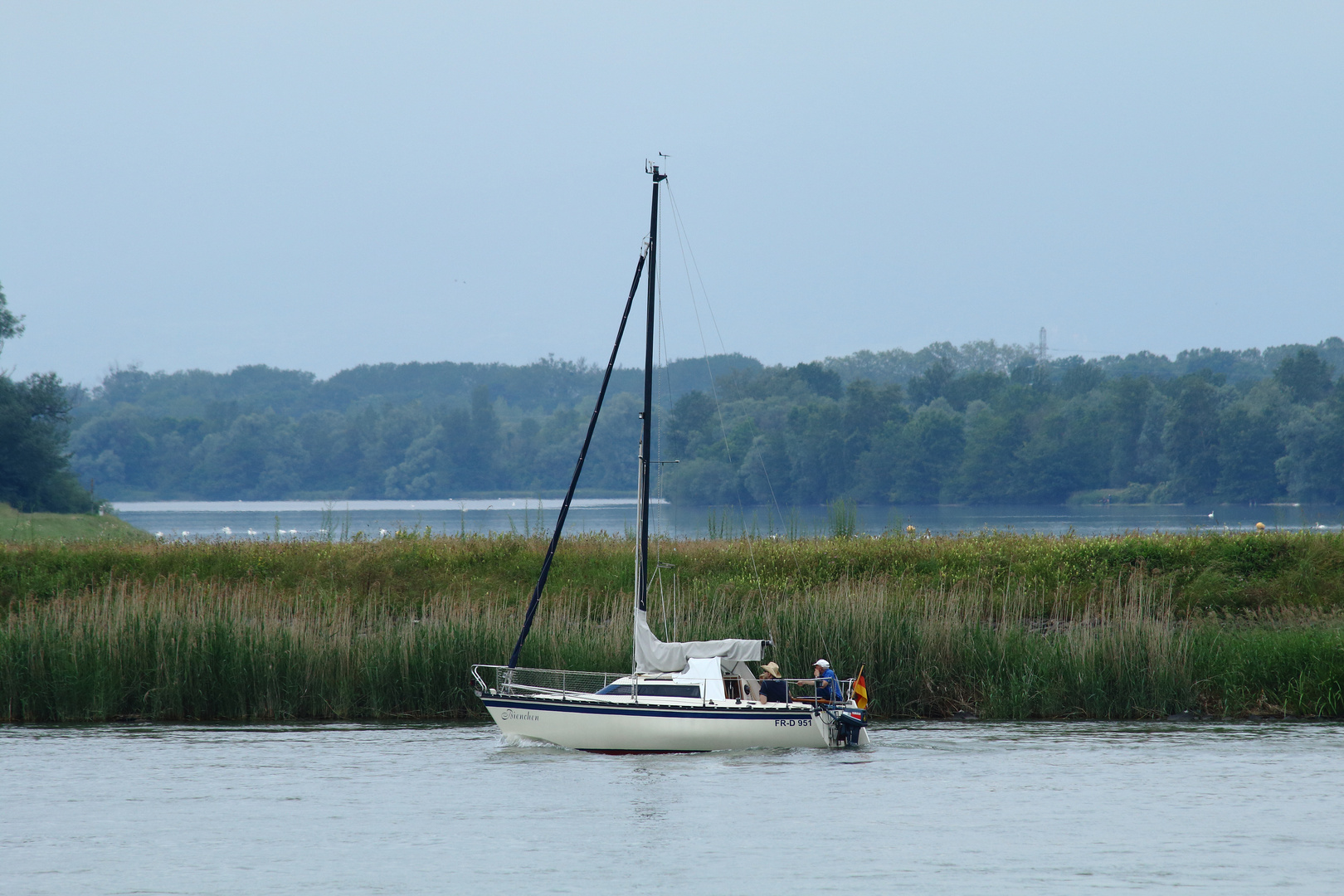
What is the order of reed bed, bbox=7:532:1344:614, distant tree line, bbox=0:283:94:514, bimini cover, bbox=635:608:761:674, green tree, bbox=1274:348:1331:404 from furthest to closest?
1. green tree, bbox=1274:348:1331:404
2. distant tree line, bbox=0:283:94:514
3. reed bed, bbox=7:532:1344:614
4. bimini cover, bbox=635:608:761:674

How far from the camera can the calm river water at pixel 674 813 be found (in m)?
19.2

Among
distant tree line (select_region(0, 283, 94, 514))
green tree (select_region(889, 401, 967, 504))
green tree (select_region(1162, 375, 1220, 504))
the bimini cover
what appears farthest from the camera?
green tree (select_region(889, 401, 967, 504))

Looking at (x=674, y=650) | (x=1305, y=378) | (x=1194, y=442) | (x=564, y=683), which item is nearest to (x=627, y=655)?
(x=564, y=683)

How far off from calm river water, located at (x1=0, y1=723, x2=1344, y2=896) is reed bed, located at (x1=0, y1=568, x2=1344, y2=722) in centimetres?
114

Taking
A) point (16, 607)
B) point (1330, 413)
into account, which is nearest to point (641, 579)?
point (16, 607)

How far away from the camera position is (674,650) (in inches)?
1073

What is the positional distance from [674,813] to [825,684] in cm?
523

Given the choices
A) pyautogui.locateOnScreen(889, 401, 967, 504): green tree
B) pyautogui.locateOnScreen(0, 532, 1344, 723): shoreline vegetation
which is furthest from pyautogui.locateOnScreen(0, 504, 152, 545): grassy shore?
pyautogui.locateOnScreen(889, 401, 967, 504): green tree

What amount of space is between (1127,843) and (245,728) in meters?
17.1

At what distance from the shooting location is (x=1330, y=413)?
425 ft

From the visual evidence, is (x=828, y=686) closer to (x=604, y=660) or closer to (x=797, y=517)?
(x=604, y=660)

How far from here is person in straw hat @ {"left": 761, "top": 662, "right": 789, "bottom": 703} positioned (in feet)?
88.7

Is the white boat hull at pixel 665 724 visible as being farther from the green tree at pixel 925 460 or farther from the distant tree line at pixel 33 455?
the green tree at pixel 925 460

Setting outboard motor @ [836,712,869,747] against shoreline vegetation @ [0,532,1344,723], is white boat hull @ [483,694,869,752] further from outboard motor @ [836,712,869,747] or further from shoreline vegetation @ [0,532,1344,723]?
shoreline vegetation @ [0,532,1344,723]
